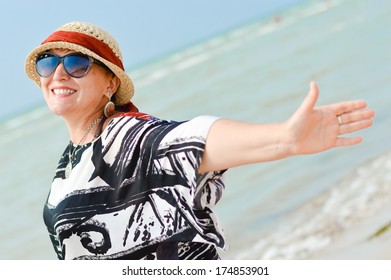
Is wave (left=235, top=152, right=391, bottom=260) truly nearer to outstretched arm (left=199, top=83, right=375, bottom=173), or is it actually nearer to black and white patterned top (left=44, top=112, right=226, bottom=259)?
black and white patterned top (left=44, top=112, right=226, bottom=259)

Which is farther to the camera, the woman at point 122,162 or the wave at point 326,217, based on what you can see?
the wave at point 326,217

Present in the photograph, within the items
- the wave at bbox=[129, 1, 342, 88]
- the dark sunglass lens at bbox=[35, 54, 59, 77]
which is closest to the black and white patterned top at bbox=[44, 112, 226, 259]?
the dark sunglass lens at bbox=[35, 54, 59, 77]

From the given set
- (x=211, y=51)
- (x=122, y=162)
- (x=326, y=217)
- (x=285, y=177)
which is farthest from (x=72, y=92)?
(x=211, y=51)

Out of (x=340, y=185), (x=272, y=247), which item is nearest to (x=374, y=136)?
(x=340, y=185)

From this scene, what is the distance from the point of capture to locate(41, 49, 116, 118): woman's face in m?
2.44

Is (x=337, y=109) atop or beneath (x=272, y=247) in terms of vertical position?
atop

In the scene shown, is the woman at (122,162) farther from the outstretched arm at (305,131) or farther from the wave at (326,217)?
the wave at (326,217)

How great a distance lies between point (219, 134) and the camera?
6.61 feet

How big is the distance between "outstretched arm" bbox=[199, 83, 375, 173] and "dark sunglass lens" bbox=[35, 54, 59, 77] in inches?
33.2

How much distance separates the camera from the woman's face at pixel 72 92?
2.44 meters

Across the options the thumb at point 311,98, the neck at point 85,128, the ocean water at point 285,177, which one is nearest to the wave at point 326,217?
the ocean water at point 285,177
